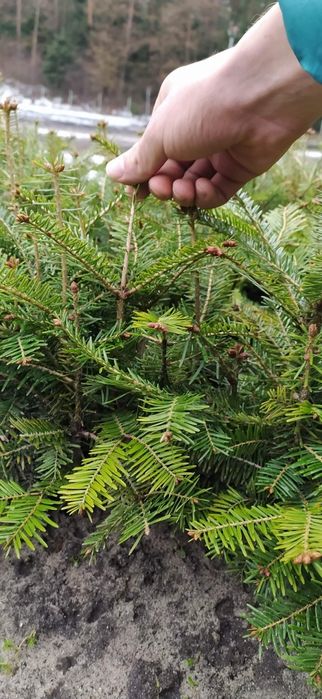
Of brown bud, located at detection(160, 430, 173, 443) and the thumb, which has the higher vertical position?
the thumb

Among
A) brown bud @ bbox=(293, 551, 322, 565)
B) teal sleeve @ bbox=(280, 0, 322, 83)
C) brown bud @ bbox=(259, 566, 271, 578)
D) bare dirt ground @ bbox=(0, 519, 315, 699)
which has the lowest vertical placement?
bare dirt ground @ bbox=(0, 519, 315, 699)

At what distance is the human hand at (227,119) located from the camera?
1.37ft

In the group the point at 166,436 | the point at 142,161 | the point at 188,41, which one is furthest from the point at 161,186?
the point at 188,41

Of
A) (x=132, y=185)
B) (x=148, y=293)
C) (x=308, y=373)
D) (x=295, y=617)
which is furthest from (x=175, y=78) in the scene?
(x=295, y=617)

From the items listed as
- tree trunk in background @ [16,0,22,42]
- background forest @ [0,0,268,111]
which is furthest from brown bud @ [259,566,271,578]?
tree trunk in background @ [16,0,22,42]

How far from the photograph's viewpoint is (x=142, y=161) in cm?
54

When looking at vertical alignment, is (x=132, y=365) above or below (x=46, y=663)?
above

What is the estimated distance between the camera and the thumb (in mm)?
521

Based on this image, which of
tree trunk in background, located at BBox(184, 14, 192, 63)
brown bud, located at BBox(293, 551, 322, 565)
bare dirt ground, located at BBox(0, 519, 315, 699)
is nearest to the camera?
brown bud, located at BBox(293, 551, 322, 565)

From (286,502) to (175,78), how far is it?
0.43 metres

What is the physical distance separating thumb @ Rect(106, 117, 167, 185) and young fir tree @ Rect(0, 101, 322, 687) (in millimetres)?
40

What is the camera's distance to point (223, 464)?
51cm

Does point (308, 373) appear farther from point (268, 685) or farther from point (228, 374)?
point (268, 685)

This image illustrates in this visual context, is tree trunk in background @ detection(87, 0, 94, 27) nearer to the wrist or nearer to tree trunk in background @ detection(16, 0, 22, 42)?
tree trunk in background @ detection(16, 0, 22, 42)
